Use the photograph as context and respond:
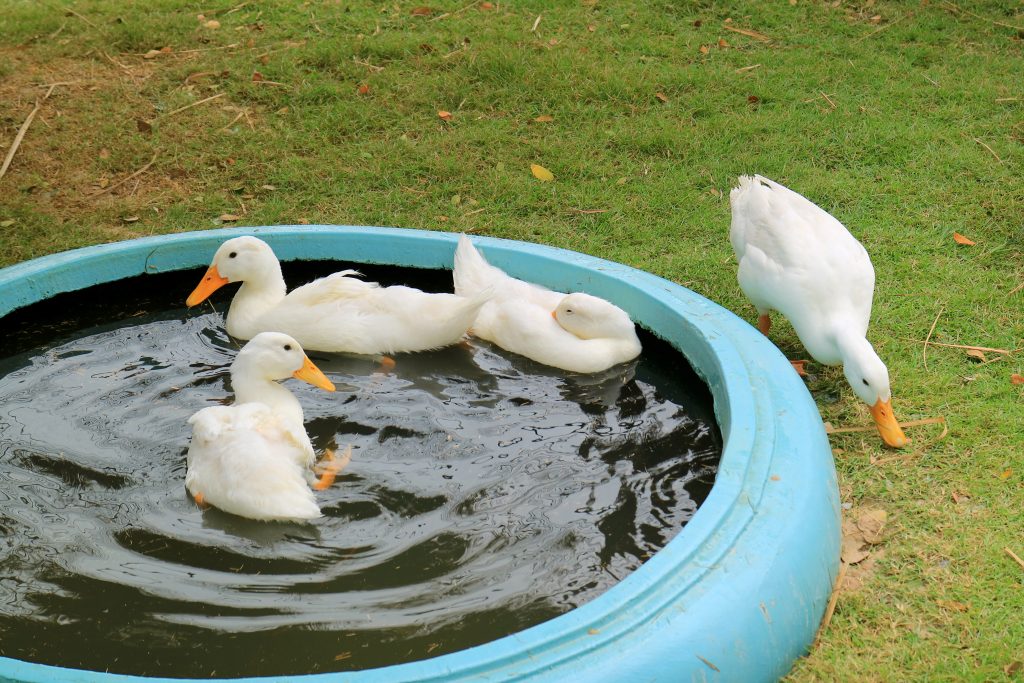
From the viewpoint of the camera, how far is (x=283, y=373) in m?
3.69

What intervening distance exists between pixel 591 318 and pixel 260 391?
4.37 ft

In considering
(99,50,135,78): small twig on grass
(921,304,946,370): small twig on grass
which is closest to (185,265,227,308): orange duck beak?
(921,304,946,370): small twig on grass

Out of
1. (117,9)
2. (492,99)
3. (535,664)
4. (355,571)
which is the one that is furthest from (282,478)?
(117,9)

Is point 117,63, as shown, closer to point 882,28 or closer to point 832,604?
point 882,28

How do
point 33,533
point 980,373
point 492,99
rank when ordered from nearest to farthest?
point 33,533 < point 980,373 < point 492,99

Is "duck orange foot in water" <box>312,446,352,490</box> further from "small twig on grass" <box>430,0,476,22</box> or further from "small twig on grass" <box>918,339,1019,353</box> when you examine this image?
"small twig on grass" <box>430,0,476,22</box>

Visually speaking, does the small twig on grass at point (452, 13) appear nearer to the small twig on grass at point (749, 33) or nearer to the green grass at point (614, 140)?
the green grass at point (614, 140)

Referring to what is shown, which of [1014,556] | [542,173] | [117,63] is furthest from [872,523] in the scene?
[117,63]

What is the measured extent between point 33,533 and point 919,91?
6183mm

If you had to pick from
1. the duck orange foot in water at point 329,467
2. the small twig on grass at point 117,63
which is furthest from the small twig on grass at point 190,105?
the duck orange foot in water at point 329,467

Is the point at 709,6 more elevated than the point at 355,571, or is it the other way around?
the point at 709,6

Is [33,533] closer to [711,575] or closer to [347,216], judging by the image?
[711,575]

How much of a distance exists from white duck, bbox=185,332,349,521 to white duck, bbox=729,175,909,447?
6.09 ft

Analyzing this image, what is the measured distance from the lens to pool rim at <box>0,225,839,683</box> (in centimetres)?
236
